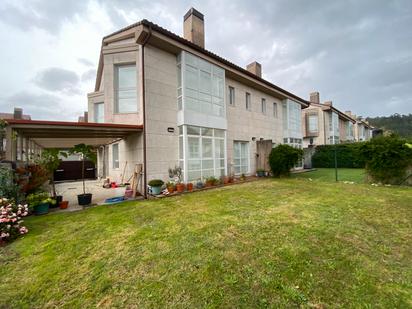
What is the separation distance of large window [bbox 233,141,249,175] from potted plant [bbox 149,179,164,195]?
6043mm

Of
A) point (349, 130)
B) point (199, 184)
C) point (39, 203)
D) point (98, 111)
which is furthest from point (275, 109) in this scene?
point (349, 130)

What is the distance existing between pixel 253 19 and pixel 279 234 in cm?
1188

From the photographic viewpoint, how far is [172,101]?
9344 millimetres

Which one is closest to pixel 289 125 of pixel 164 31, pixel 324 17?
pixel 324 17

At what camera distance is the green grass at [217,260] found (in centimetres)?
241

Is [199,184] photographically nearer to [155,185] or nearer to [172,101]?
[155,185]

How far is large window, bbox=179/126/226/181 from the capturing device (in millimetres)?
9336

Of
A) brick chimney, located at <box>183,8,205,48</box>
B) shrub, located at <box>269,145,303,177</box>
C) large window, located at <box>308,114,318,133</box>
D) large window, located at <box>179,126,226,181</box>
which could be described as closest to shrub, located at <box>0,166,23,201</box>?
large window, located at <box>179,126,226,181</box>

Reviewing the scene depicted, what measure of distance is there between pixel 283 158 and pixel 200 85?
6.92 meters

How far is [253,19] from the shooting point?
1104 cm

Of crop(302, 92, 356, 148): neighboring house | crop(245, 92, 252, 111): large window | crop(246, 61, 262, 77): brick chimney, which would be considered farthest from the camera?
crop(302, 92, 356, 148): neighboring house

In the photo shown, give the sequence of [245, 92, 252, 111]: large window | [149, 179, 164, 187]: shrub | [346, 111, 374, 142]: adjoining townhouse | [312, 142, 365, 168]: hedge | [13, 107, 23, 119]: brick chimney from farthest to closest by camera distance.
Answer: [346, 111, 374, 142]: adjoining townhouse
[312, 142, 365, 168]: hedge
[13, 107, 23, 119]: brick chimney
[245, 92, 252, 111]: large window
[149, 179, 164, 187]: shrub

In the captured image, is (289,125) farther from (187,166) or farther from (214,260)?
(214,260)

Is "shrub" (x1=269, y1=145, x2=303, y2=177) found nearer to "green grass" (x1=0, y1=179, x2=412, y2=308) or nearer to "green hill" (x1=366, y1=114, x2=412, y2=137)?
"green grass" (x1=0, y1=179, x2=412, y2=308)
